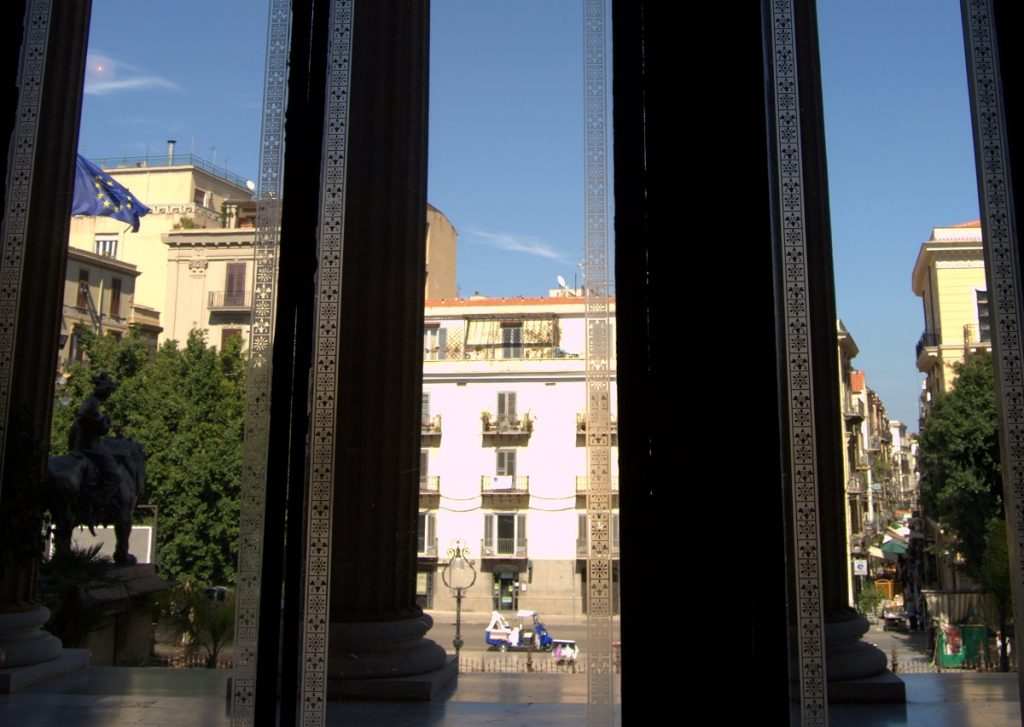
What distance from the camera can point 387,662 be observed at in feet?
14.3

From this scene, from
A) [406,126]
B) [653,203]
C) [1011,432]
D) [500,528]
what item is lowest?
[500,528]

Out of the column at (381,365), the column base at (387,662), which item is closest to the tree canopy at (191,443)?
the column at (381,365)

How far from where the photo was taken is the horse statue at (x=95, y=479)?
4.49 m

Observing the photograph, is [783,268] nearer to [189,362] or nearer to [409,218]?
[409,218]

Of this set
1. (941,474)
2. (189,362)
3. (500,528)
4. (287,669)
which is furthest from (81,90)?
(941,474)

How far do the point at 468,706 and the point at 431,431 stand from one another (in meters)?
1.27

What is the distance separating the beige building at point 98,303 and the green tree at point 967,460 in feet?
11.3

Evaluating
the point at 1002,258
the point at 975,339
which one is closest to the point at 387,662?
the point at 975,339

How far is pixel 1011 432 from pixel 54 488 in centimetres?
409

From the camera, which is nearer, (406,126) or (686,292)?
(686,292)

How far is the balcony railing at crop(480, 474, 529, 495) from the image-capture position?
13.9ft

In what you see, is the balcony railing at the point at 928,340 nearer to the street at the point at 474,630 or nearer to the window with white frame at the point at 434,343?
the street at the point at 474,630

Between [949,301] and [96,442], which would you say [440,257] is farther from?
[949,301]

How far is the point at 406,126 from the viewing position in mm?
4984
